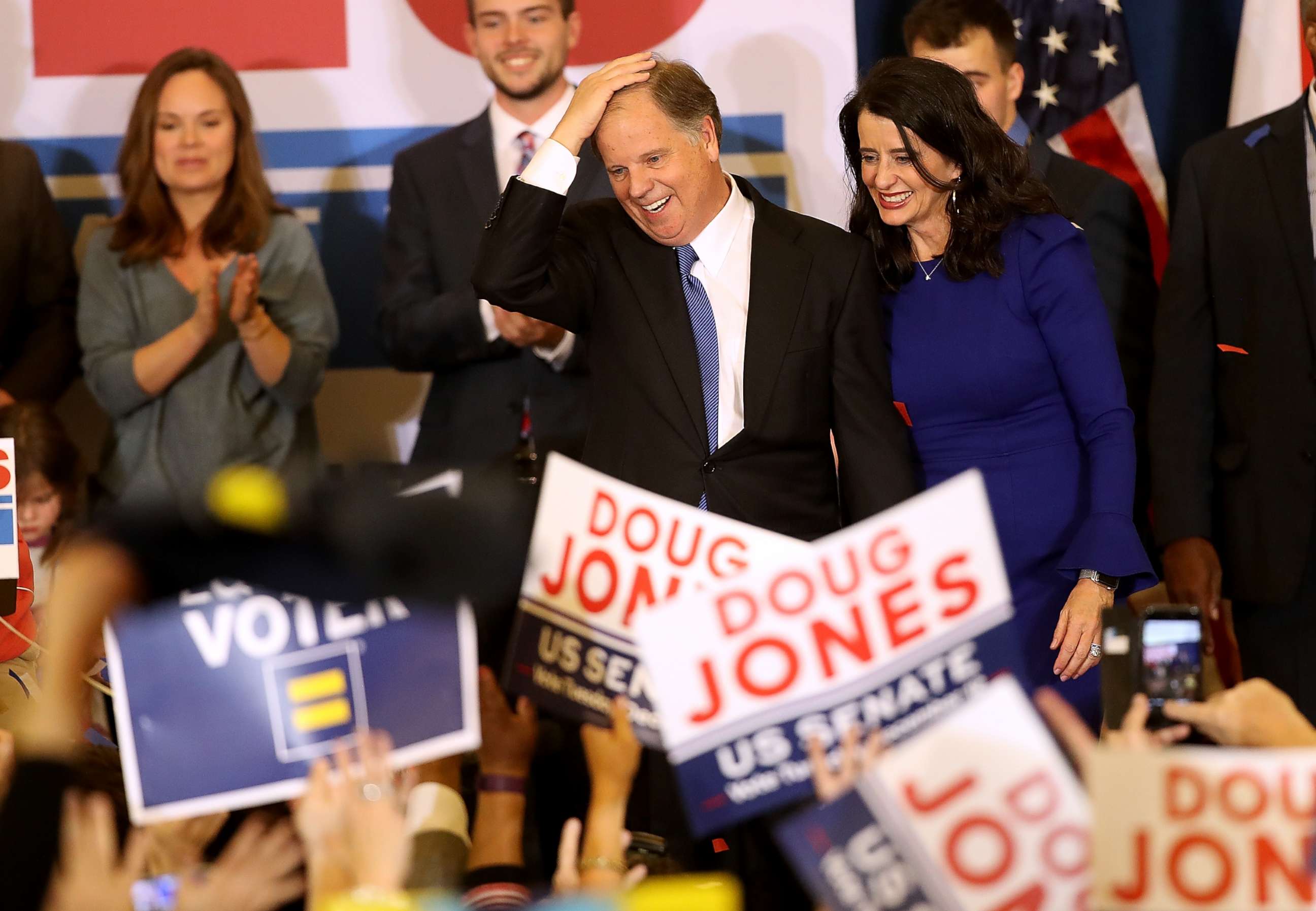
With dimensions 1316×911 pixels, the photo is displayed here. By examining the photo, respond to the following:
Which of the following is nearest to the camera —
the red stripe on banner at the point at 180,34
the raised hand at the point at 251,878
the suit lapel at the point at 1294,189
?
the raised hand at the point at 251,878

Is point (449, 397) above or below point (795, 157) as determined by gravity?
below

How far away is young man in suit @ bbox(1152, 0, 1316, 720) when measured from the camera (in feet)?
12.2

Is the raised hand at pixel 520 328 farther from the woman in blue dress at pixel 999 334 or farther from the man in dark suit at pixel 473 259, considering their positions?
the woman in blue dress at pixel 999 334

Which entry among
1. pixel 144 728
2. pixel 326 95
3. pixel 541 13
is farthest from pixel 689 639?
pixel 326 95

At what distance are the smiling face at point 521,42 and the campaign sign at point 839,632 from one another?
2542mm

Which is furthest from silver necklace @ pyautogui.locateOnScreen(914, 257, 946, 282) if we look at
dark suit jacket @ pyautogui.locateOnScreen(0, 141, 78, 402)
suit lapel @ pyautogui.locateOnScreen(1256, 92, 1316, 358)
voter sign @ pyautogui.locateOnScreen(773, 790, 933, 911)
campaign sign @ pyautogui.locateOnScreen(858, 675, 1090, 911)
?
dark suit jacket @ pyautogui.locateOnScreen(0, 141, 78, 402)

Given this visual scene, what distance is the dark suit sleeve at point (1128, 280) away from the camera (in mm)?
4004

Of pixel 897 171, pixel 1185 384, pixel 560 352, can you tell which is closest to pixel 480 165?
pixel 560 352

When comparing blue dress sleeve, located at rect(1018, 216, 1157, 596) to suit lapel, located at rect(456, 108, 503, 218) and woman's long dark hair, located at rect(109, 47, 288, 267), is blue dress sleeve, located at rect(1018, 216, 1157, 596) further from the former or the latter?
woman's long dark hair, located at rect(109, 47, 288, 267)

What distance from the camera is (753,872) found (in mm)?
2760

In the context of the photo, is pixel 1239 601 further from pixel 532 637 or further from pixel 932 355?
pixel 532 637

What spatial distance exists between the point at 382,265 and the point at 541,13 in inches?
35.6

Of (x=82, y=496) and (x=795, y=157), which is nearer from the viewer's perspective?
(x=82, y=496)

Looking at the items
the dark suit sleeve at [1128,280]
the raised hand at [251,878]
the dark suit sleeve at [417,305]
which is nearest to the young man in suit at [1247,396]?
the dark suit sleeve at [1128,280]
